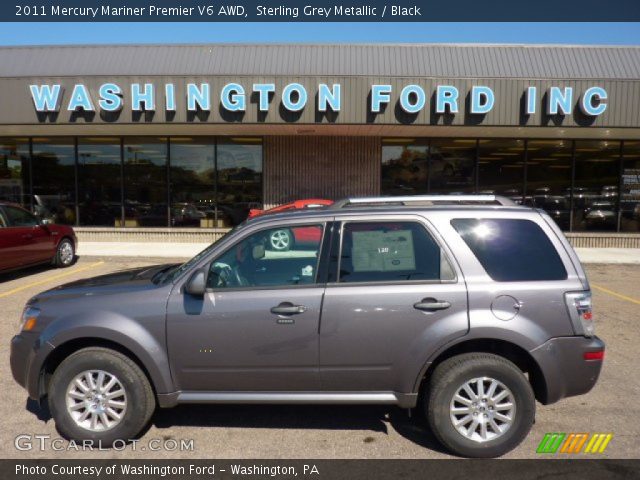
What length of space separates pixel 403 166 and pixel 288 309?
42.3 ft

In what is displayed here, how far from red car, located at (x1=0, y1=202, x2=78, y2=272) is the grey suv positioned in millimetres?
6832

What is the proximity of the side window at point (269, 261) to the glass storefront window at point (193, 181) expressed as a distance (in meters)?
12.3

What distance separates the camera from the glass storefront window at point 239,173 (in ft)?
51.9

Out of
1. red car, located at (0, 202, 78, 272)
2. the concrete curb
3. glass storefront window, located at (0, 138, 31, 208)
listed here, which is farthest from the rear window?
glass storefront window, located at (0, 138, 31, 208)

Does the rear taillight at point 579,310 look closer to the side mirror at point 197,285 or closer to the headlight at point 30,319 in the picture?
the side mirror at point 197,285

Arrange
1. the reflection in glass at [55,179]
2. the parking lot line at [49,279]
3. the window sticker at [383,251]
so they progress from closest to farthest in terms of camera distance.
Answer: the window sticker at [383,251], the parking lot line at [49,279], the reflection in glass at [55,179]

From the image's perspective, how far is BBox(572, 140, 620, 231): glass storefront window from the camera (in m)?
15.7

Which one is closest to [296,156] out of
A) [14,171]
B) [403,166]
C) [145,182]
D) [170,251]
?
[403,166]

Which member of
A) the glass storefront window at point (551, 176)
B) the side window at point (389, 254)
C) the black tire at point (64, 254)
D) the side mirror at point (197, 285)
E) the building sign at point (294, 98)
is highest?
the building sign at point (294, 98)

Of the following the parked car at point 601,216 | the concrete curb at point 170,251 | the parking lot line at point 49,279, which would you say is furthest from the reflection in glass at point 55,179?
the parked car at point 601,216

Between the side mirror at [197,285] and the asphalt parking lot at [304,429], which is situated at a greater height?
the side mirror at [197,285]

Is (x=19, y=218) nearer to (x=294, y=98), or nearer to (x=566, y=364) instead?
(x=294, y=98)

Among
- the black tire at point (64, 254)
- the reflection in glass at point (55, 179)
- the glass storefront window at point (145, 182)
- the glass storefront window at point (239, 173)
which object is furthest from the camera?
the reflection in glass at point (55, 179)

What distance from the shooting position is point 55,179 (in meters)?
16.4
